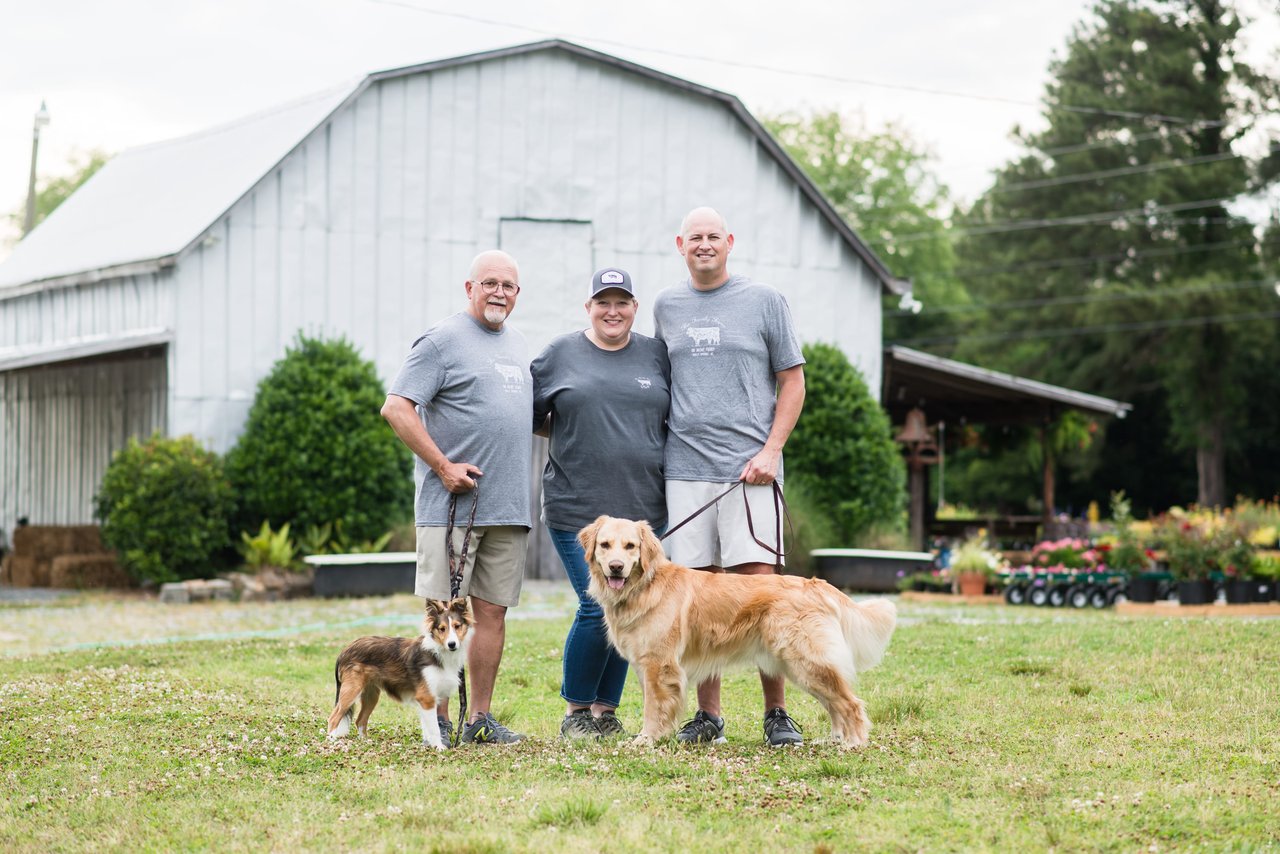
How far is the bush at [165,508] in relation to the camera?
1720 cm

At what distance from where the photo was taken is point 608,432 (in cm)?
667

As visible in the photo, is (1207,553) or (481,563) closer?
(481,563)

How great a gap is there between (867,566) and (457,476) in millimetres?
12995

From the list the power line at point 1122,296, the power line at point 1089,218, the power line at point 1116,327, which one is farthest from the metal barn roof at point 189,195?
the power line at point 1089,218

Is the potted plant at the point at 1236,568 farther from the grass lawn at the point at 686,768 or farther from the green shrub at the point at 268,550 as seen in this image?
the green shrub at the point at 268,550

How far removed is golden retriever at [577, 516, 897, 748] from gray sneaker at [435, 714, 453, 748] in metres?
0.91

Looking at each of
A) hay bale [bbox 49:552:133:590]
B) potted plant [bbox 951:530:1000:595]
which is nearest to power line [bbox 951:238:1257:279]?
potted plant [bbox 951:530:1000:595]

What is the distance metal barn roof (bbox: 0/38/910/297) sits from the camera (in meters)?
19.2

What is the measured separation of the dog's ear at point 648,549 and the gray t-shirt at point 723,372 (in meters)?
0.44

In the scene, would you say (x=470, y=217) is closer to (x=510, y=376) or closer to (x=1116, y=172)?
(x=510, y=376)

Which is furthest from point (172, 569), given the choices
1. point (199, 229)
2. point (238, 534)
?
point (199, 229)

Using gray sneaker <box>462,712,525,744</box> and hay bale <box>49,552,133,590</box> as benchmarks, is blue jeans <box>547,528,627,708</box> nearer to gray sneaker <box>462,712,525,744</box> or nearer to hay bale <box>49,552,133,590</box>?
gray sneaker <box>462,712,525,744</box>

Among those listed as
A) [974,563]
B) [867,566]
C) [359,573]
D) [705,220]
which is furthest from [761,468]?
[867,566]

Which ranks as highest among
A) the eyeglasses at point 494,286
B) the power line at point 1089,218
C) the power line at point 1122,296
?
the power line at point 1089,218
